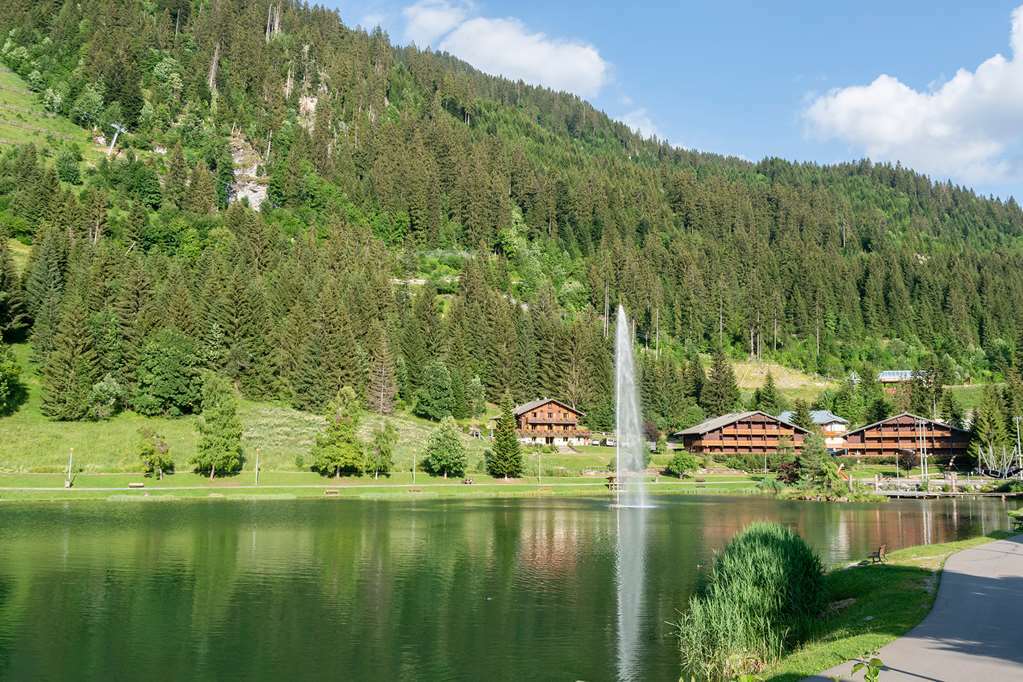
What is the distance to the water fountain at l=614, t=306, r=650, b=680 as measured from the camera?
2652cm

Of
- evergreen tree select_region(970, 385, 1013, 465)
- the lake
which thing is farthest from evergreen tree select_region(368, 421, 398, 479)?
evergreen tree select_region(970, 385, 1013, 465)

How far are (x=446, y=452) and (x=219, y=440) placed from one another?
88.6 ft

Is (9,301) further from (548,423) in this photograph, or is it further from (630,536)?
(630,536)

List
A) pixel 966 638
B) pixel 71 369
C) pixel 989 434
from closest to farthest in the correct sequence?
1. pixel 966 638
2. pixel 71 369
3. pixel 989 434

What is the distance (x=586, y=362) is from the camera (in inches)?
5910

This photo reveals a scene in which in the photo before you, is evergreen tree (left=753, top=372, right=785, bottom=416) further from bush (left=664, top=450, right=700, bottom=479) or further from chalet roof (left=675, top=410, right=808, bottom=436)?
bush (left=664, top=450, right=700, bottom=479)

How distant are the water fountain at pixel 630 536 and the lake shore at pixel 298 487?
4509 millimetres

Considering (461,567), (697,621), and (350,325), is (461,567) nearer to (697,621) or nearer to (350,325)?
(697,621)

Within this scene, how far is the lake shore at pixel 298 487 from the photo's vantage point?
2899 inches

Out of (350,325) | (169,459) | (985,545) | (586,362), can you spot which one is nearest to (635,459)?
(586,362)

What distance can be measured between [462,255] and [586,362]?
53.5 meters

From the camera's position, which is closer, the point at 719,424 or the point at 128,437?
the point at 128,437

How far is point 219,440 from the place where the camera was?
84.4m

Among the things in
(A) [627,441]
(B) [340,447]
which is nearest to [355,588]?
(B) [340,447]
